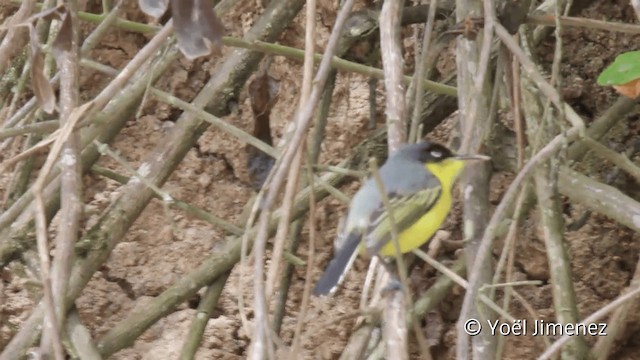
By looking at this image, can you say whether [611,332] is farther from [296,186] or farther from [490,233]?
[296,186]

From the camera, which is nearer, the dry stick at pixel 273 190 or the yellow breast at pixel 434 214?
the dry stick at pixel 273 190

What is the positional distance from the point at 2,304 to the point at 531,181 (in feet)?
4.80

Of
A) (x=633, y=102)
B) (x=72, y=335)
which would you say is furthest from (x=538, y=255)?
(x=72, y=335)

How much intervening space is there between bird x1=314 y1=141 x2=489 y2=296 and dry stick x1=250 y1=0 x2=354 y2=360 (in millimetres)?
419

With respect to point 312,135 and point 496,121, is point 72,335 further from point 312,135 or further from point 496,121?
point 496,121

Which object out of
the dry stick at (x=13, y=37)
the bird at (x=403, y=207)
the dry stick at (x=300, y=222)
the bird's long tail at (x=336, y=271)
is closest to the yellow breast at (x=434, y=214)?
the bird at (x=403, y=207)

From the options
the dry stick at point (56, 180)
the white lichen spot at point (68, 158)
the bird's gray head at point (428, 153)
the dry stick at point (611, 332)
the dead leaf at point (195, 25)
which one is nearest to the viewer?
the dead leaf at point (195, 25)

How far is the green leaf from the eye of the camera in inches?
74.9

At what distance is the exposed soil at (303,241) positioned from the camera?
2980 mm

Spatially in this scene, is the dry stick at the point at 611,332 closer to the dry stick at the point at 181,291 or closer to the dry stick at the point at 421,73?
the dry stick at the point at 421,73

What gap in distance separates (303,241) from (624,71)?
132 cm

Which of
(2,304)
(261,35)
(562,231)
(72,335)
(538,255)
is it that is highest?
(261,35)

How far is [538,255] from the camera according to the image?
9.72 ft

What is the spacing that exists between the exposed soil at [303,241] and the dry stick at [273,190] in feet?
4.33
